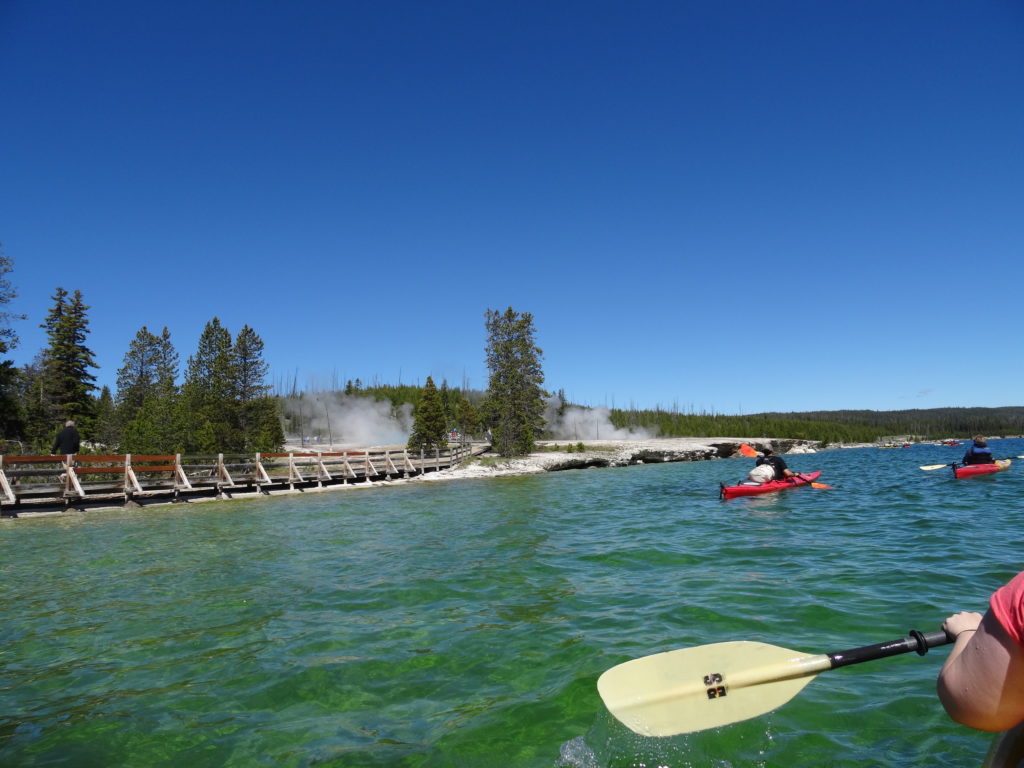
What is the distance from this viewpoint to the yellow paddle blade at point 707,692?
333 centimetres

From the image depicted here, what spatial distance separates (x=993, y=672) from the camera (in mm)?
1744

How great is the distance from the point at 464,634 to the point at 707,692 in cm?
343

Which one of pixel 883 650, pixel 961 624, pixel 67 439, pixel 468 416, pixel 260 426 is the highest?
pixel 468 416

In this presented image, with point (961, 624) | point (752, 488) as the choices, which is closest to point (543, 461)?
point (752, 488)

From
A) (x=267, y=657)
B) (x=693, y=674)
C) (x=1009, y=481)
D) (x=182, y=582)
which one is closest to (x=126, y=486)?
(x=182, y=582)

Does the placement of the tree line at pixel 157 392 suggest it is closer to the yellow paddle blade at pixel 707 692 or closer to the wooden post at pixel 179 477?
the wooden post at pixel 179 477

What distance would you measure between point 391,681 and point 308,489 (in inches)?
1075

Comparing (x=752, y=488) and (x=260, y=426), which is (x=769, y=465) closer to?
(x=752, y=488)

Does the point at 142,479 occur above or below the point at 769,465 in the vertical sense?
below

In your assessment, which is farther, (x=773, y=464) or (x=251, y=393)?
(x=251, y=393)

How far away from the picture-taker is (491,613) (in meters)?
6.97

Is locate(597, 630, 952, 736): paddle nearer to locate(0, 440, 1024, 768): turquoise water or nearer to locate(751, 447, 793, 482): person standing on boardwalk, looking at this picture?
locate(0, 440, 1024, 768): turquoise water

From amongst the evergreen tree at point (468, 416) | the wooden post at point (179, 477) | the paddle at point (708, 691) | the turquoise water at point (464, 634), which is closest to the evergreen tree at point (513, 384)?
the evergreen tree at point (468, 416)

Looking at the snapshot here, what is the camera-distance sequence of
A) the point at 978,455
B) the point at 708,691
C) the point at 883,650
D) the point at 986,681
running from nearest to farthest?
the point at 986,681 → the point at 883,650 → the point at 708,691 → the point at 978,455
